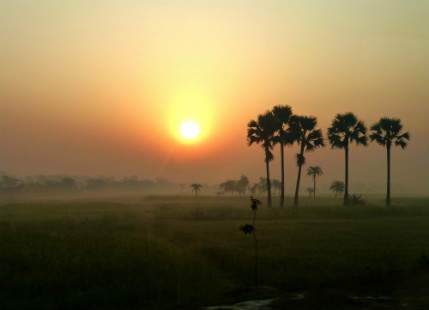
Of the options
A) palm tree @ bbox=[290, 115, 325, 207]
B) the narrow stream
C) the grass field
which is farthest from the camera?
palm tree @ bbox=[290, 115, 325, 207]

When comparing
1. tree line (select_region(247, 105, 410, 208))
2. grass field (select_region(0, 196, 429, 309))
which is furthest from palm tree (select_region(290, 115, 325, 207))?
grass field (select_region(0, 196, 429, 309))

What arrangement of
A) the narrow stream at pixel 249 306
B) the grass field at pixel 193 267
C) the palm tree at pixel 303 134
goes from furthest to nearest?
1. the palm tree at pixel 303 134
2. the grass field at pixel 193 267
3. the narrow stream at pixel 249 306

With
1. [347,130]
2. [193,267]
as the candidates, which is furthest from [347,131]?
[193,267]

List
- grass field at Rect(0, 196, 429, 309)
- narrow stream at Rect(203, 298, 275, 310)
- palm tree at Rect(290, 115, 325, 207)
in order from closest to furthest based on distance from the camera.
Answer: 1. narrow stream at Rect(203, 298, 275, 310)
2. grass field at Rect(0, 196, 429, 309)
3. palm tree at Rect(290, 115, 325, 207)

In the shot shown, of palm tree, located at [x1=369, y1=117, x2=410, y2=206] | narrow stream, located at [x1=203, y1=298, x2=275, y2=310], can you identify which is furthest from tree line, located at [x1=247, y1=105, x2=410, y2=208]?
narrow stream, located at [x1=203, y1=298, x2=275, y2=310]

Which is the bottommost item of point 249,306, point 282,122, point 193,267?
point 249,306

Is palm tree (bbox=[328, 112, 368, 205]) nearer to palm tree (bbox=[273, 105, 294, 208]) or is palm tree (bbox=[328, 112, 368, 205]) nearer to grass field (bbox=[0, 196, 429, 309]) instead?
palm tree (bbox=[273, 105, 294, 208])

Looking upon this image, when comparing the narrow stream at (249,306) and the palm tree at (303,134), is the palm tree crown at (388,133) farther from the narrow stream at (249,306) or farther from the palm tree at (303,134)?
the narrow stream at (249,306)

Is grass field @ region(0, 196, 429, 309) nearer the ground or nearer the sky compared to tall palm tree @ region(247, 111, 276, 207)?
nearer the ground

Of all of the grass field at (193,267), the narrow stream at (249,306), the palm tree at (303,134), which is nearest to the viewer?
the narrow stream at (249,306)

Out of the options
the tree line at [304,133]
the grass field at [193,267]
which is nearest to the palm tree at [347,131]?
the tree line at [304,133]

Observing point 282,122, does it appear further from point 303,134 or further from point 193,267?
point 193,267

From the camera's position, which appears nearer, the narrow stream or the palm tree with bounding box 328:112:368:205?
the narrow stream

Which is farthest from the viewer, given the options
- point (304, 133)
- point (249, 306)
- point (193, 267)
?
point (304, 133)
